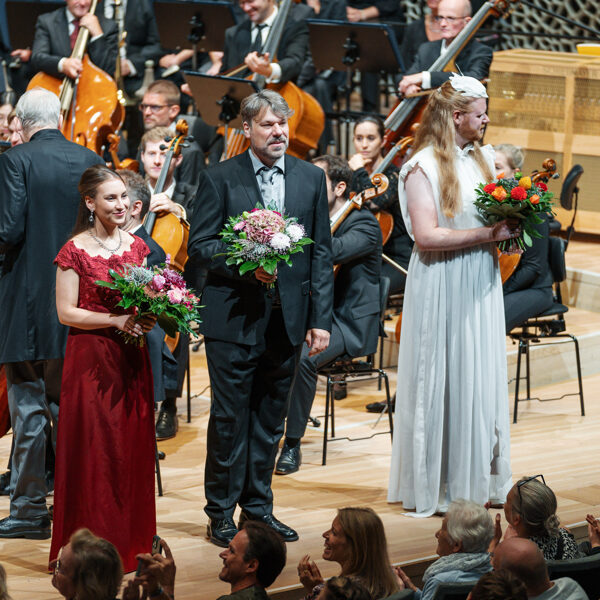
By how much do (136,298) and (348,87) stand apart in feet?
17.4

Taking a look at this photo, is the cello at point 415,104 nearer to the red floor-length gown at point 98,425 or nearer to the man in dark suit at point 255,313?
the man in dark suit at point 255,313

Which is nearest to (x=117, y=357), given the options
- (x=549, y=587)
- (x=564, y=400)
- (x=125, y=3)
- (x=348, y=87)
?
(x=549, y=587)

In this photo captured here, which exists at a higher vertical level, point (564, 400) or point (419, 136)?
point (419, 136)

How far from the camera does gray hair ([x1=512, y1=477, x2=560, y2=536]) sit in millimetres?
3859

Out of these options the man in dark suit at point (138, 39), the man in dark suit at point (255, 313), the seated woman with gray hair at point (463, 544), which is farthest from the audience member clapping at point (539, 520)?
the man in dark suit at point (138, 39)

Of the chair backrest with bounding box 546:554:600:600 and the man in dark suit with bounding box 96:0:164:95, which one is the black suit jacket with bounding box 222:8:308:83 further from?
the chair backrest with bounding box 546:554:600:600

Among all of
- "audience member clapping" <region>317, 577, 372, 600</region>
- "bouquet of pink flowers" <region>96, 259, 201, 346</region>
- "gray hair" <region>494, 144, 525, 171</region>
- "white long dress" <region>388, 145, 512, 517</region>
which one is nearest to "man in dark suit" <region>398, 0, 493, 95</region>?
"gray hair" <region>494, 144, 525, 171</region>

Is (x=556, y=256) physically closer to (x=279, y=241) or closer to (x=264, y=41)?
(x=264, y=41)

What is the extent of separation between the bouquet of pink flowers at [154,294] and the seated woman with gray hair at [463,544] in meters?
1.20

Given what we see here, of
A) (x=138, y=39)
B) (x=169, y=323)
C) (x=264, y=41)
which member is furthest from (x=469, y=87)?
(x=138, y=39)

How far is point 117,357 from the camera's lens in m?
4.32

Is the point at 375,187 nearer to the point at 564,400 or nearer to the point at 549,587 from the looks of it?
the point at 564,400

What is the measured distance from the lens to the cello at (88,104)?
24.9 feet

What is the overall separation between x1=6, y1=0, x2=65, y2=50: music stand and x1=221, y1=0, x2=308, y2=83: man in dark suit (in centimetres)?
138
